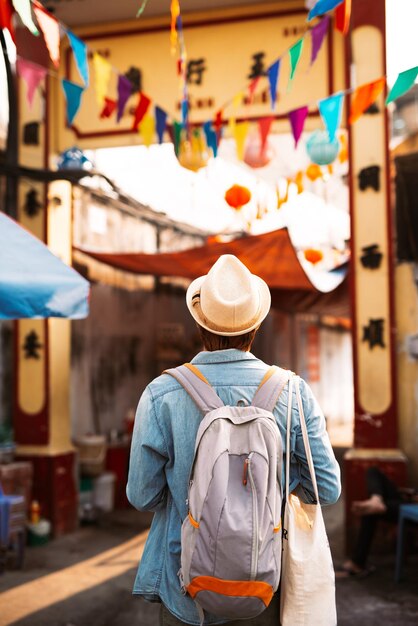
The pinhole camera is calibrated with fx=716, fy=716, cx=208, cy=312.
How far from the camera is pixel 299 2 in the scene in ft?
23.9

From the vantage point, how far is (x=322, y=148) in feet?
21.2

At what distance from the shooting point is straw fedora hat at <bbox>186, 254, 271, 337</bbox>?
2.34m

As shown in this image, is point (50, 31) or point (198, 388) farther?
point (50, 31)

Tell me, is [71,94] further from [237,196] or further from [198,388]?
[198,388]

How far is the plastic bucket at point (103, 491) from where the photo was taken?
8.74 meters

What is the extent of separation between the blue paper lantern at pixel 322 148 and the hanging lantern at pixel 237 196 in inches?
37.7

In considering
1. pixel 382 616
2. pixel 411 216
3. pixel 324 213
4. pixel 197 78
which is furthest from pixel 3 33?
pixel 324 213

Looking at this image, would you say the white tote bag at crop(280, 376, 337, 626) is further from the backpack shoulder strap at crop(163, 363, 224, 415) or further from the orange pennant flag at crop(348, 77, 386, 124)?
the orange pennant flag at crop(348, 77, 386, 124)

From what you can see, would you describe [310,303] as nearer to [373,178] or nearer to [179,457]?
[373,178]

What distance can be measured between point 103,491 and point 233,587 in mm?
7098

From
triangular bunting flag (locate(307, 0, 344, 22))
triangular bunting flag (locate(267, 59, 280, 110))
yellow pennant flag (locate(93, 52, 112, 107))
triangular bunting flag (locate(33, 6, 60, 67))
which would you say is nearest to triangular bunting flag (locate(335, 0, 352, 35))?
triangular bunting flag (locate(307, 0, 344, 22))

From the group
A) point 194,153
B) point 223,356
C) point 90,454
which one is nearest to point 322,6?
point 194,153

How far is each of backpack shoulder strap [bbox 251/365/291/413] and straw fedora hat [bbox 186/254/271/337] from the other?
0.59 feet

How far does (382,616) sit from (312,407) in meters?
3.64
